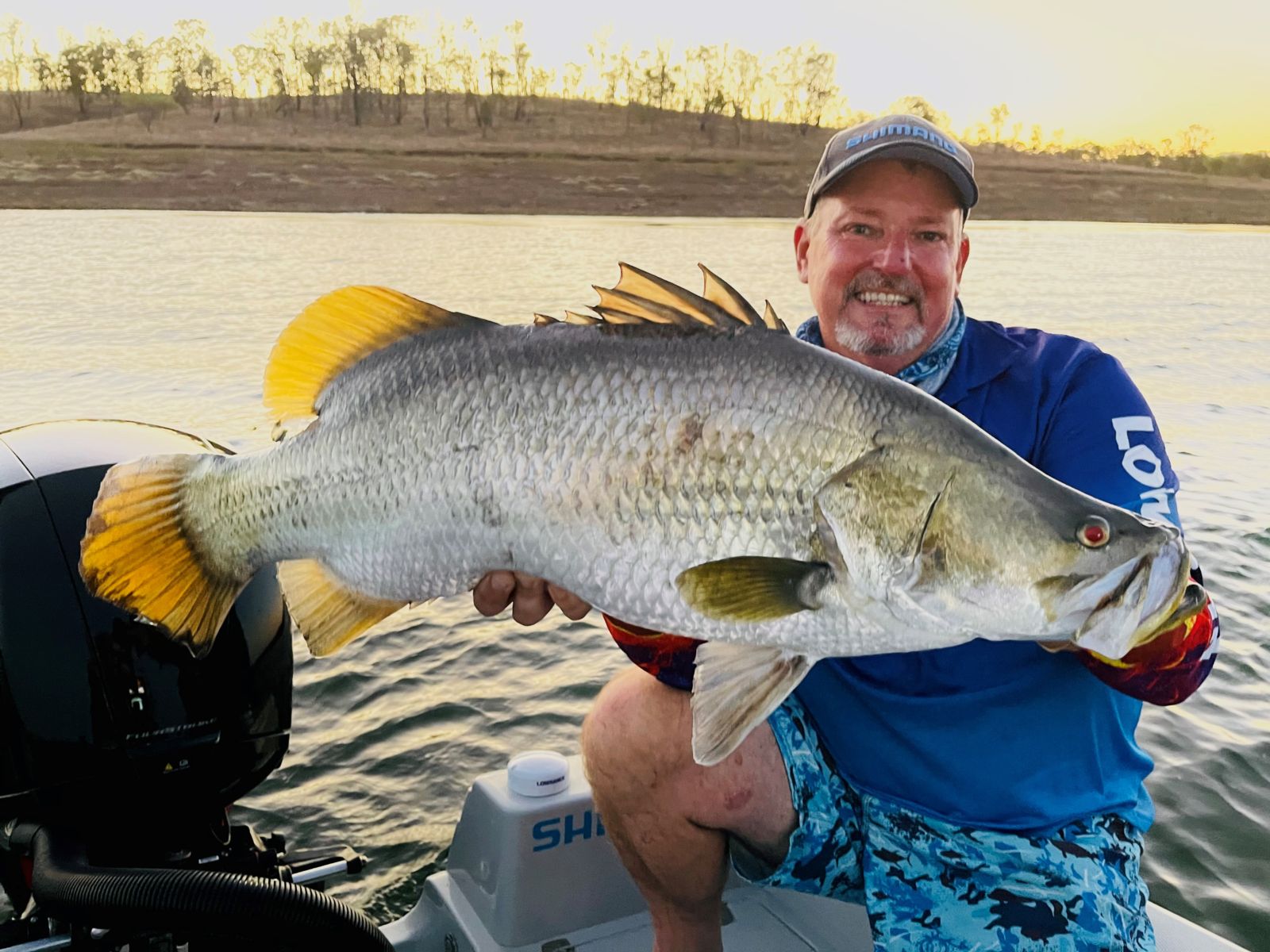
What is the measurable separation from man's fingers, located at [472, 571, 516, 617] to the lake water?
2.11m

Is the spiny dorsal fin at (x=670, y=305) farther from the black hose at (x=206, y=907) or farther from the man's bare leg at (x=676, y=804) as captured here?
the black hose at (x=206, y=907)

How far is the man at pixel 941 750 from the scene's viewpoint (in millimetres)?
2293

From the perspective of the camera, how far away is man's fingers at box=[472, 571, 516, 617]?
85.7 inches

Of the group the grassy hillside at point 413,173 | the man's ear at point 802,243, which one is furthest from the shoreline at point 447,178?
the man's ear at point 802,243

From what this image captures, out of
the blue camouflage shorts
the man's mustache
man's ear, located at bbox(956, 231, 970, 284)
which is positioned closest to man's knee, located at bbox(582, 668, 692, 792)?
the blue camouflage shorts

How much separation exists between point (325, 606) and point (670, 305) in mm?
964

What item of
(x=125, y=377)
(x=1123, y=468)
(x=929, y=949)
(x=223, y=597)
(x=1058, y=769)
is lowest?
(x=125, y=377)

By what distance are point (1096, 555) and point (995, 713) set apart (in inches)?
30.7

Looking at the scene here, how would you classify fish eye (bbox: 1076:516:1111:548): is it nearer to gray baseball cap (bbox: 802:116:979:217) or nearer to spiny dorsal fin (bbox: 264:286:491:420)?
spiny dorsal fin (bbox: 264:286:491:420)

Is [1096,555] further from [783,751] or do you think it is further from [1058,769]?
[783,751]

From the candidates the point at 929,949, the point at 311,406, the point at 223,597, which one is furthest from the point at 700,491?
the point at 929,949

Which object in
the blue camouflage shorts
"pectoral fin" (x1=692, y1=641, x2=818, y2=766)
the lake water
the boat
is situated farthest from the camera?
the lake water

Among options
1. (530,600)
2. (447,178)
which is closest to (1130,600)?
(530,600)

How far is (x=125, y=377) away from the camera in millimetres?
12367
